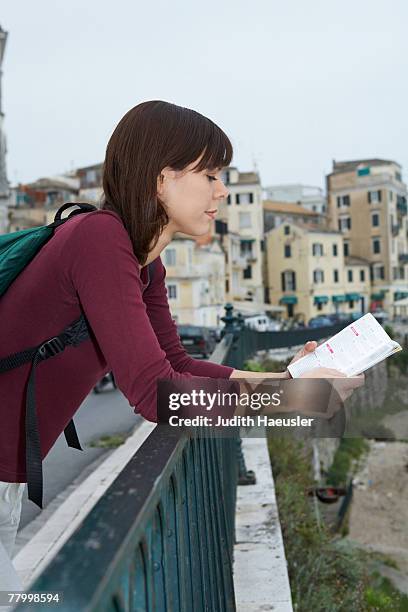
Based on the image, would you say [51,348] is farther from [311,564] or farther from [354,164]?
[354,164]

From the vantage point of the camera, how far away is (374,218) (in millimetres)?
73500

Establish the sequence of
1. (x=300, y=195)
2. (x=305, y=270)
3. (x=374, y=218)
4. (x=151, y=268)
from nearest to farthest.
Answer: (x=151, y=268), (x=305, y=270), (x=374, y=218), (x=300, y=195)

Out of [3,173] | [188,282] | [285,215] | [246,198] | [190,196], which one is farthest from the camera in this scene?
[285,215]

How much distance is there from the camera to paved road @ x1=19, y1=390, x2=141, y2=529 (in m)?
7.08

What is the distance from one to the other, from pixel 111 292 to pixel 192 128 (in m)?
0.53

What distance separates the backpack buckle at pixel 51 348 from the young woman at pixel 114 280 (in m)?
0.02

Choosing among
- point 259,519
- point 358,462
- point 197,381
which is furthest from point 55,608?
point 358,462

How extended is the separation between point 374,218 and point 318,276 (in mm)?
10485

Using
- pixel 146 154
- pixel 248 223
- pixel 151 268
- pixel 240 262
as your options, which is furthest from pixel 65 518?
pixel 248 223

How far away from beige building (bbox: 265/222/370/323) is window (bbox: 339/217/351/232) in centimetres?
606

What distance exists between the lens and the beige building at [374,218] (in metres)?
72.9

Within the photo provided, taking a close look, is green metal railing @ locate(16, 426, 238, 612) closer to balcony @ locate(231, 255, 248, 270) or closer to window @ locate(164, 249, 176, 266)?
window @ locate(164, 249, 176, 266)

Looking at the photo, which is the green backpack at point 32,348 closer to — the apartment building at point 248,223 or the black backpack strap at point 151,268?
the black backpack strap at point 151,268

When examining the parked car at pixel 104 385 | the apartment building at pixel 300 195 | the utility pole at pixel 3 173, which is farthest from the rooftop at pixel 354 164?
the parked car at pixel 104 385
